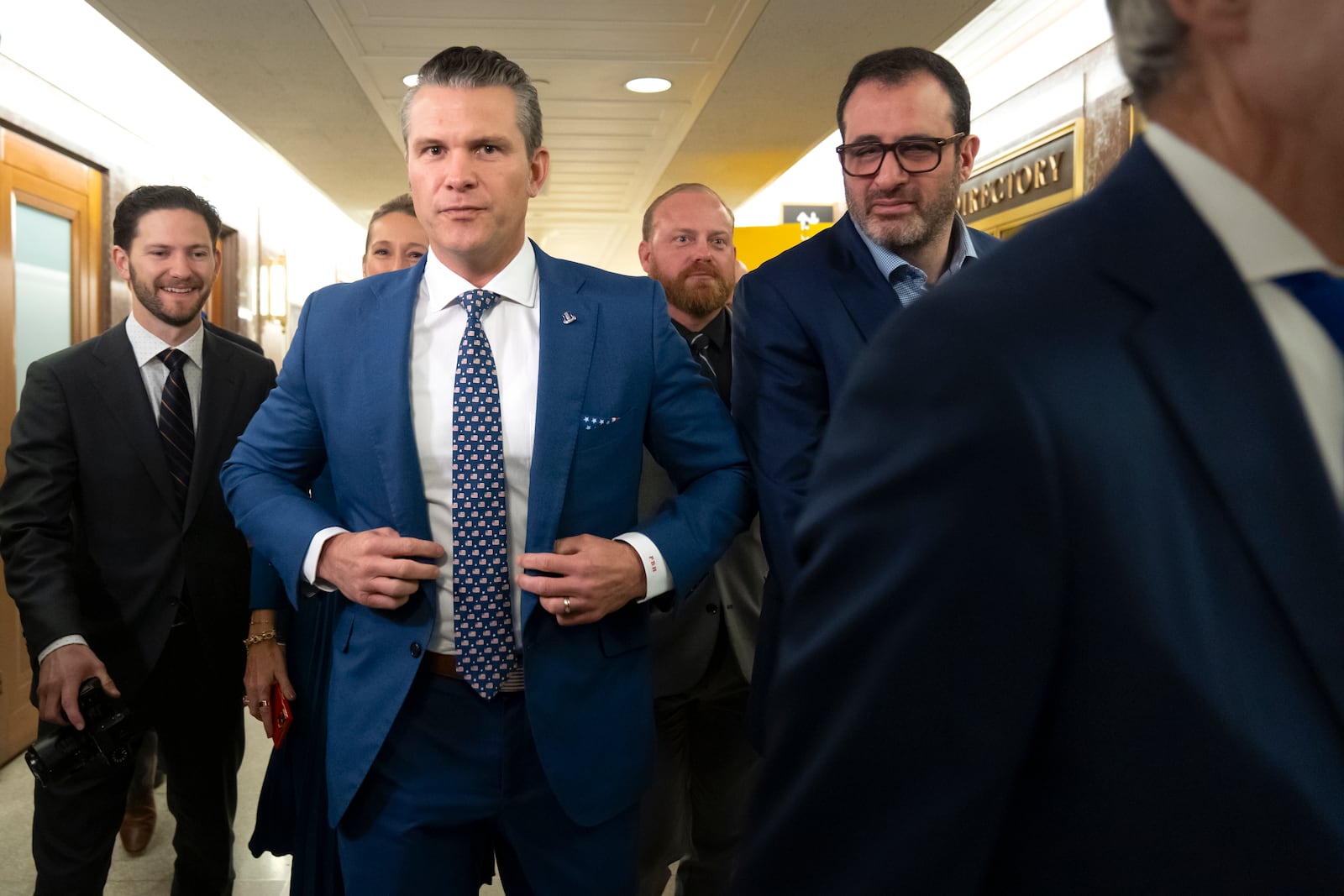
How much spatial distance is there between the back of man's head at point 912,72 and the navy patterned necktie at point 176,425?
6.20 ft

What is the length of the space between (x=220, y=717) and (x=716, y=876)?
142 centimetres

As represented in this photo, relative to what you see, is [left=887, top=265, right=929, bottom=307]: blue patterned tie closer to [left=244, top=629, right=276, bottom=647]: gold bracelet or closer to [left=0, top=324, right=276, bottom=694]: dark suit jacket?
[left=244, top=629, right=276, bottom=647]: gold bracelet

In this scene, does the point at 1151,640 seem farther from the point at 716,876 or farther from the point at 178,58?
the point at 178,58

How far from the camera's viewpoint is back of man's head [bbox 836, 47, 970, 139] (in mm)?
1897

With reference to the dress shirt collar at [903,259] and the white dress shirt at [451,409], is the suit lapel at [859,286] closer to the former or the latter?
the dress shirt collar at [903,259]

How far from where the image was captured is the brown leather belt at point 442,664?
1.60 meters

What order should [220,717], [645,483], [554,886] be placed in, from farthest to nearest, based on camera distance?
[220,717] → [645,483] → [554,886]

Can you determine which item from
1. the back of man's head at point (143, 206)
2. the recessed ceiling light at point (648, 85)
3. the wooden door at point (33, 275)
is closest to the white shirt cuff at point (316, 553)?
the back of man's head at point (143, 206)

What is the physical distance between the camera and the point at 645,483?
2.49 metres

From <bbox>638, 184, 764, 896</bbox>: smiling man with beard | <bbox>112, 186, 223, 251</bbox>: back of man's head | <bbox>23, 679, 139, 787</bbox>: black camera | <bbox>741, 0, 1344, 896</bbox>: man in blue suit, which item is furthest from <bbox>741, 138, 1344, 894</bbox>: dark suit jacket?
<bbox>112, 186, 223, 251</bbox>: back of man's head

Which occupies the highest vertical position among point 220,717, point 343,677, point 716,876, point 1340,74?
point 1340,74

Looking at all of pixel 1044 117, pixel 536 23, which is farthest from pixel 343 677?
pixel 1044 117

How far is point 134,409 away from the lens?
260cm

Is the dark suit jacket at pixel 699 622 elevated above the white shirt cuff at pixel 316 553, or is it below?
below
